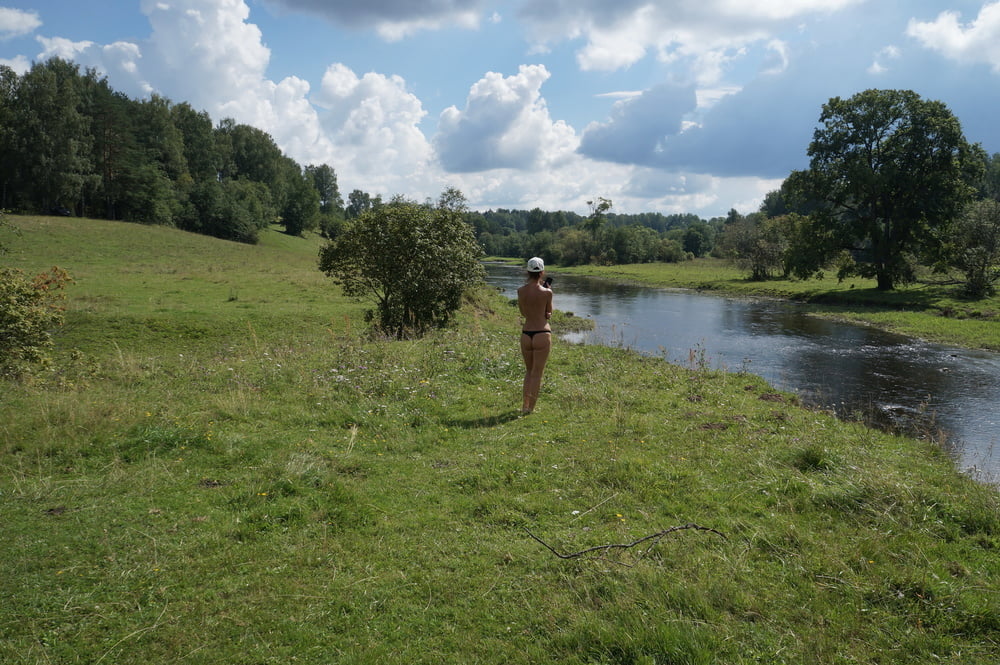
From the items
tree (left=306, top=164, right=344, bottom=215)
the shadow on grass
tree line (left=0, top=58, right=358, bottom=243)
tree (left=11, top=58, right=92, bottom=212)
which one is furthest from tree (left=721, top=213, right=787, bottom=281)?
tree (left=306, top=164, right=344, bottom=215)

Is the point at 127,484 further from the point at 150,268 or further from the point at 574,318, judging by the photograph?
the point at 150,268

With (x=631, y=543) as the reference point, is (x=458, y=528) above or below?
below

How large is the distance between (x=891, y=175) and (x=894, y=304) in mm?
9141

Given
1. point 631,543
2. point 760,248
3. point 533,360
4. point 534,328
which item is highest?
point 760,248

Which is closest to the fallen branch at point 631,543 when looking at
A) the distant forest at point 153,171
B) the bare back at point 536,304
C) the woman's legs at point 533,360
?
the woman's legs at point 533,360

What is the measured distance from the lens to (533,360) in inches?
412

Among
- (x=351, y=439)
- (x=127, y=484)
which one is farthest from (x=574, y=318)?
(x=127, y=484)

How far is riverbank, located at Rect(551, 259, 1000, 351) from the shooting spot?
27766 mm

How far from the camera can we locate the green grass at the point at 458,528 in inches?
167

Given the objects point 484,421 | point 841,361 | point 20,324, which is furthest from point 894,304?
point 20,324

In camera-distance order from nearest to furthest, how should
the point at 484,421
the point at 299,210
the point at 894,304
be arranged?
1. the point at 484,421
2. the point at 894,304
3. the point at 299,210

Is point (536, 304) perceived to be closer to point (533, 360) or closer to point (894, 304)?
point (533, 360)

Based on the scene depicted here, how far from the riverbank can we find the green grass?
72.1 feet

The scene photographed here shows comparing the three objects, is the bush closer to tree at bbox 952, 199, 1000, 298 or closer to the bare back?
the bare back
